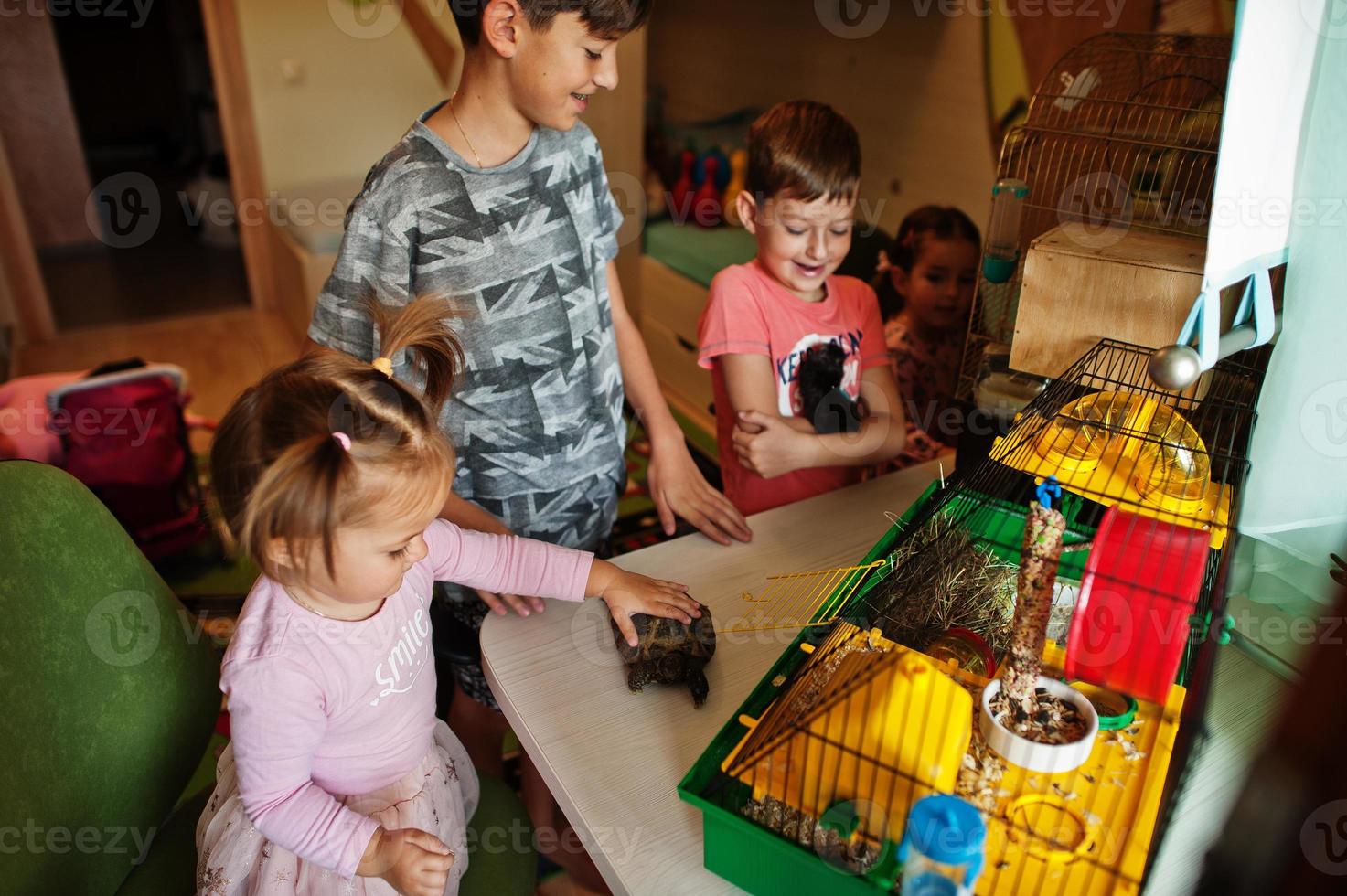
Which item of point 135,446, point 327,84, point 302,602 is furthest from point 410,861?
point 327,84

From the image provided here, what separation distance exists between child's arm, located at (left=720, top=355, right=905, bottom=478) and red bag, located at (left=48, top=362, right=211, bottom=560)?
4.61 feet

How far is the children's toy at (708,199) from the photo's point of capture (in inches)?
127

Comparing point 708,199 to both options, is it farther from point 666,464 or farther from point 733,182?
point 666,464

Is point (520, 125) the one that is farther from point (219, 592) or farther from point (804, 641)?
point (219, 592)

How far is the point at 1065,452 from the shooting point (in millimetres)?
930

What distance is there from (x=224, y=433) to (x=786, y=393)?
2.72 ft

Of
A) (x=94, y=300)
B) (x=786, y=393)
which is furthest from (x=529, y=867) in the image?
(x=94, y=300)

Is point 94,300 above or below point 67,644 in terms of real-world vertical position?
below

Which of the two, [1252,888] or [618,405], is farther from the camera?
[618,405]

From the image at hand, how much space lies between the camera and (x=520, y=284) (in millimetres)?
1155

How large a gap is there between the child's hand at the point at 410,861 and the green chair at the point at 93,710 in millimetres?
168

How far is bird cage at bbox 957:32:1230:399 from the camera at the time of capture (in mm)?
1062

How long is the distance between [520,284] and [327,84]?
10.3ft

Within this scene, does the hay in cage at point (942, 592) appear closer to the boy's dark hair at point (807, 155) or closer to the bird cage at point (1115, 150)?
the bird cage at point (1115, 150)
